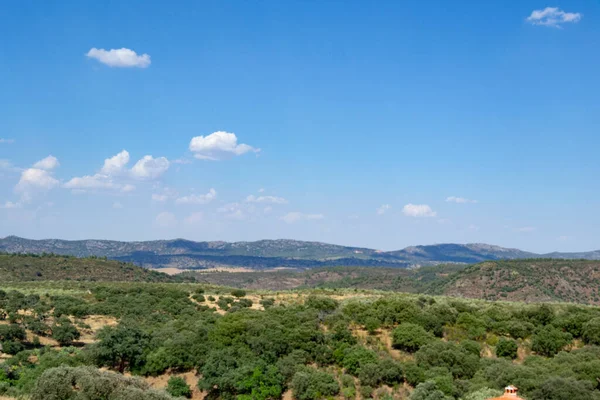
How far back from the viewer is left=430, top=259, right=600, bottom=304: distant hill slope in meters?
124

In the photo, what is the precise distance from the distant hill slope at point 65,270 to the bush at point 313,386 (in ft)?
298

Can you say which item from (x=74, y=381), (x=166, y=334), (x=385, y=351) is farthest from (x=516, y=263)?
(x=74, y=381)

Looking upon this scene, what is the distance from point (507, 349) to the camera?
152 ft

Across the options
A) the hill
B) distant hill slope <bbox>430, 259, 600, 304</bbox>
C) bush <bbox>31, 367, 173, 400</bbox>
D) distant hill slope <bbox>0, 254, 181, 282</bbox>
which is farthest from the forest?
distant hill slope <bbox>430, 259, 600, 304</bbox>

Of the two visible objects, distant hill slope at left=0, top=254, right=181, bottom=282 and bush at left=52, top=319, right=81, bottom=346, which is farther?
distant hill slope at left=0, top=254, right=181, bottom=282

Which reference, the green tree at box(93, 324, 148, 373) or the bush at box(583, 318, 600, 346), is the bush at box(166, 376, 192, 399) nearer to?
the green tree at box(93, 324, 148, 373)

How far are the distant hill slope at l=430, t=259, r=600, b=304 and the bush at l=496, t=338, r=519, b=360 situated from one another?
7873 centimetres

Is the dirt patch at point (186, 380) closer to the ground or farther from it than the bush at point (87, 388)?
closer to the ground

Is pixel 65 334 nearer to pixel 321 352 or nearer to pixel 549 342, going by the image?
pixel 321 352

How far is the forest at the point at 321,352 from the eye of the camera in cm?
3734

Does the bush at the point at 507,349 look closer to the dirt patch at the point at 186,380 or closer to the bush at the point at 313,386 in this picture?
the bush at the point at 313,386

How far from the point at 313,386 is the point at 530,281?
107905 millimetres

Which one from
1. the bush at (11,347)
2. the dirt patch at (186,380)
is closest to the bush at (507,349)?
the dirt patch at (186,380)

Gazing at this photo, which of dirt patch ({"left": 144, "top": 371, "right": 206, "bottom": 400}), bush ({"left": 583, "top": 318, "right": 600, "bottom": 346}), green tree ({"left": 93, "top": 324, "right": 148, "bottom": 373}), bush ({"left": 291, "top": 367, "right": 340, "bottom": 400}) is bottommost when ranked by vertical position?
dirt patch ({"left": 144, "top": 371, "right": 206, "bottom": 400})
